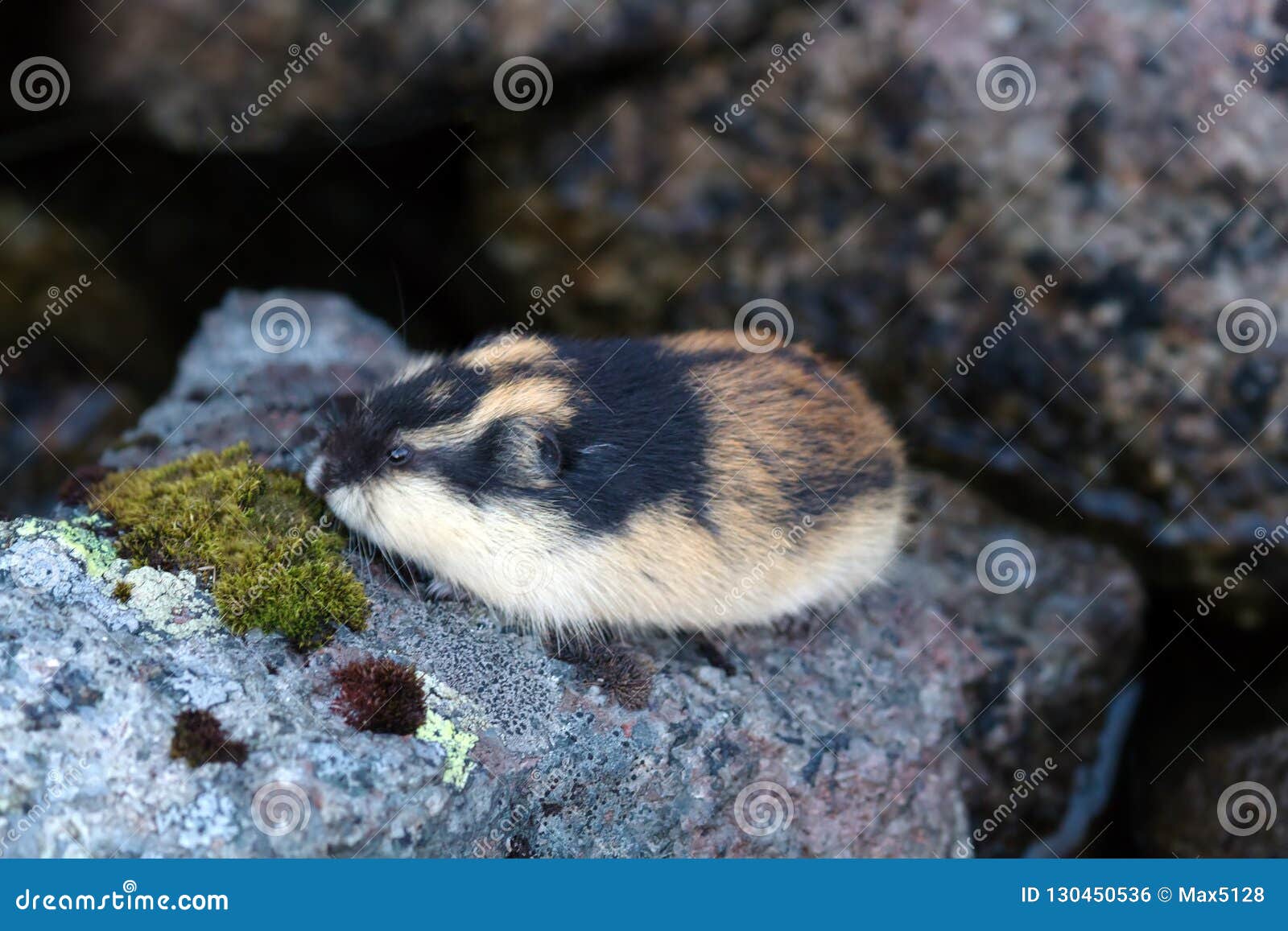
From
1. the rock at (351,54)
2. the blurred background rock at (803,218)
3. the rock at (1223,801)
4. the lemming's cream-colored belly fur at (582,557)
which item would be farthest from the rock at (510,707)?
the rock at (351,54)

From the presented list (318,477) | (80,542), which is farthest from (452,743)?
(80,542)

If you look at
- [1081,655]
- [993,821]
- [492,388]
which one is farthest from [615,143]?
[993,821]

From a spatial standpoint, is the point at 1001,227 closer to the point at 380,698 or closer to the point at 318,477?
the point at 318,477

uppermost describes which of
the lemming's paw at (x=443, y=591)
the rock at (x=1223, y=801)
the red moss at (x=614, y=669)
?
the rock at (x=1223, y=801)

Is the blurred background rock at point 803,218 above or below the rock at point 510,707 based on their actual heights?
above

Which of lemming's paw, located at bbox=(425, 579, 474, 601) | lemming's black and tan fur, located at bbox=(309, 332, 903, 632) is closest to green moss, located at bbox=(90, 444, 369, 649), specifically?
lemming's black and tan fur, located at bbox=(309, 332, 903, 632)

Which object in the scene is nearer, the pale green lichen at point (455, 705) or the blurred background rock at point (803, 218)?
the pale green lichen at point (455, 705)

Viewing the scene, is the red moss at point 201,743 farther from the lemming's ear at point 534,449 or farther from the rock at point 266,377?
the rock at point 266,377
